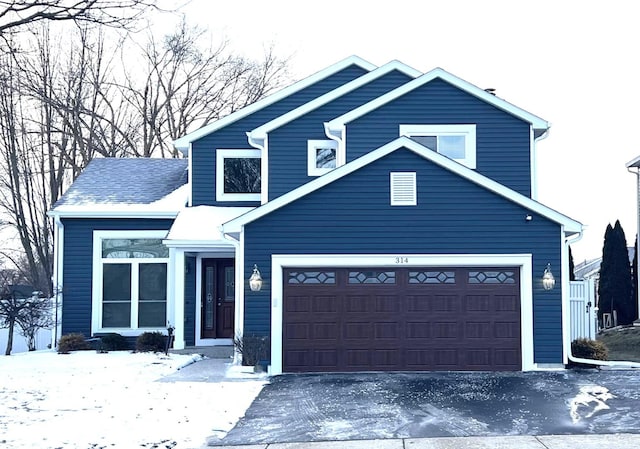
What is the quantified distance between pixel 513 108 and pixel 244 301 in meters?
7.63

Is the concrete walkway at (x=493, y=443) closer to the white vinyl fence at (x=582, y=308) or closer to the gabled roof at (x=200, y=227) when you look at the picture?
the white vinyl fence at (x=582, y=308)

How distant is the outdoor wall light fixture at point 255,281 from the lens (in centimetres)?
1427

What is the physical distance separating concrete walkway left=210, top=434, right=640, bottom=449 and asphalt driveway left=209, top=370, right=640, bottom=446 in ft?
0.76

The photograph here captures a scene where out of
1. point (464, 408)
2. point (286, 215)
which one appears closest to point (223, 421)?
point (464, 408)

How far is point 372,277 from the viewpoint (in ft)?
47.6

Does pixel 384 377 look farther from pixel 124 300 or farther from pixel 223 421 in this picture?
pixel 124 300

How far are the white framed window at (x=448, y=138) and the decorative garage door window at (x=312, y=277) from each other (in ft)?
14.8

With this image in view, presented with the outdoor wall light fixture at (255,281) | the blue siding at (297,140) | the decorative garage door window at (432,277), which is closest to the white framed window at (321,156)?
the blue siding at (297,140)

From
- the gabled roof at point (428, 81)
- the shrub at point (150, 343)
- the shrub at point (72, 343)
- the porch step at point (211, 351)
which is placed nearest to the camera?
the porch step at point (211, 351)

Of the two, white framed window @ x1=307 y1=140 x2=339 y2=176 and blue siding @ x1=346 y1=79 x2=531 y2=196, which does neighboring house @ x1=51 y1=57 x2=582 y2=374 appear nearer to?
blue siding @ x1=346 y1=79 x2=531 y2=196

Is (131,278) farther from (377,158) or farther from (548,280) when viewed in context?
(548,280)

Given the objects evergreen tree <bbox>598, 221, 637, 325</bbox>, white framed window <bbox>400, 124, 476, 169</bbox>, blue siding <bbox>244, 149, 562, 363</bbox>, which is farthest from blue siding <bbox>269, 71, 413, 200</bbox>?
evergreen tree <bbox>598, 221, 637, 325</bbox>

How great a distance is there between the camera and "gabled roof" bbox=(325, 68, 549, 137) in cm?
1719

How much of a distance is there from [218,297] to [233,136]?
13.3 feet
